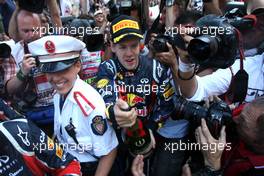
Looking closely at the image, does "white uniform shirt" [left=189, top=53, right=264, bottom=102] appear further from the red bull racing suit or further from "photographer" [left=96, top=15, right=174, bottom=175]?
the red bull racing suit

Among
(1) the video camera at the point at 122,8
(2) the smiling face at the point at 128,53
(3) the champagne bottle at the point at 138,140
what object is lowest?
(3) the champagne bottle at the point at 138,140

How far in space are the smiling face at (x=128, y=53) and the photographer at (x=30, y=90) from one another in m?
0.54

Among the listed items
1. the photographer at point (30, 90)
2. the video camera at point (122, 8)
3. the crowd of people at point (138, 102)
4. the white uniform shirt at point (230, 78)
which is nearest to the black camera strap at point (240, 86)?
the crowd of people at point (138, 102)

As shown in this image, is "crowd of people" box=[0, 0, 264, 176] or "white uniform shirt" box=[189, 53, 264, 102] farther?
"white uniform shirt" box=[189, 53, 264, 102]

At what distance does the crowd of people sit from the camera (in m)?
1.60

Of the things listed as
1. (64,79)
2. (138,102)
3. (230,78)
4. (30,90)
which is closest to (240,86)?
(230,78)

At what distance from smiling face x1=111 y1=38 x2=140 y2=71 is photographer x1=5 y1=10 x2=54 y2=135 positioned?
0.54 m

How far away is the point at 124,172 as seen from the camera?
209 cm

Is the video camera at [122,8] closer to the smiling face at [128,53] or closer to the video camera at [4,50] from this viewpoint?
the smiling face at [128,53]

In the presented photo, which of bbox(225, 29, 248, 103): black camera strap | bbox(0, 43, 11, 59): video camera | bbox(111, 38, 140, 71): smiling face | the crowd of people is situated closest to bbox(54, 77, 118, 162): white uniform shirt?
the crowd of people

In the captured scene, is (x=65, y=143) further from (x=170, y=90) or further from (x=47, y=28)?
(x=47, y=28)

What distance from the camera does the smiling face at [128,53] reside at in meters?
2.15

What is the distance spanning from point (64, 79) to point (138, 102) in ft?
1.54

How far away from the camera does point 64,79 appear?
6.11ft
